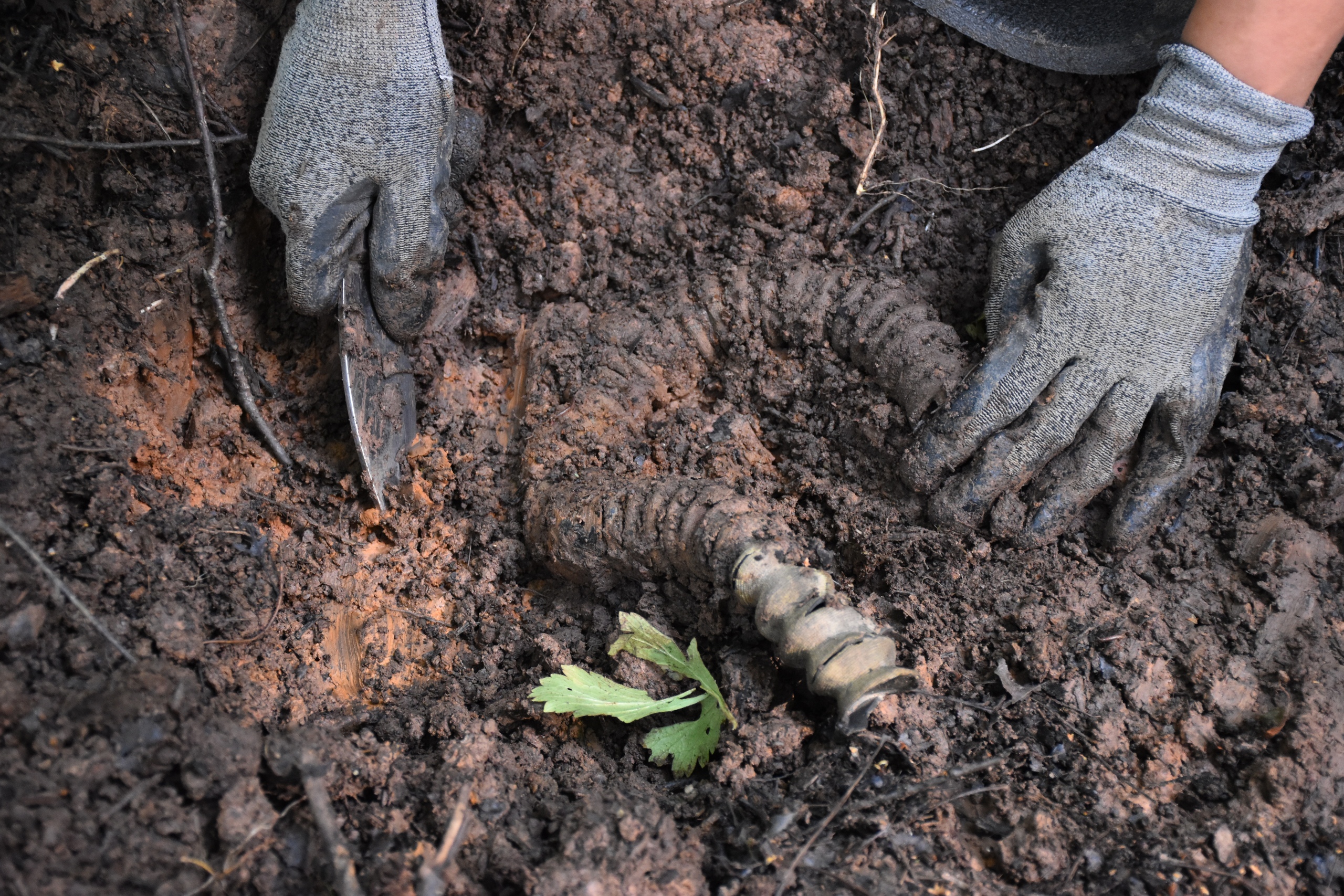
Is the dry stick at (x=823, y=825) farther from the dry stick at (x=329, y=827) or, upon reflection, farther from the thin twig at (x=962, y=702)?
the dry stick at (x=329, y=827)

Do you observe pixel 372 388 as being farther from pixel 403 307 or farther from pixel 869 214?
pixel 869 214

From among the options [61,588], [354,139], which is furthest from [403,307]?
[61,588]

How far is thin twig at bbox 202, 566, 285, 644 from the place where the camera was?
1.85m

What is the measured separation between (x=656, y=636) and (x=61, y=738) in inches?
46.9

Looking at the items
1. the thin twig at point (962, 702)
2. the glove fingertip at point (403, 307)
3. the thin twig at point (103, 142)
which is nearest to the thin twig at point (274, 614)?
the glove fingertip at point (403, 307)

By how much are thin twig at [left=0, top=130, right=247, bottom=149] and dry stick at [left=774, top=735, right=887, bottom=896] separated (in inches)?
88.7

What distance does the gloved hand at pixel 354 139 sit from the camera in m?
2.07

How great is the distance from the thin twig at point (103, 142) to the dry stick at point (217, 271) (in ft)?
0.12

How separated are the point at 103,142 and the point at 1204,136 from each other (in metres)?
2.82

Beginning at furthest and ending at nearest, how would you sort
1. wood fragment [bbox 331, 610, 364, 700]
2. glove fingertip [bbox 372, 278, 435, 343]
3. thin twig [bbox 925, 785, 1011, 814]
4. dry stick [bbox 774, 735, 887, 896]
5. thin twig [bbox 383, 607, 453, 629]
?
glove fingertip [bbox 372, 278, 435, 343]
thin twig [bbox 383, 607, 453, 629]
wood fragment [bbox 331, 610, 364, 700]
thin twig [bbox 925, 785, 1011, 814]
dry stick [bbox 774, 735, 887, 896]

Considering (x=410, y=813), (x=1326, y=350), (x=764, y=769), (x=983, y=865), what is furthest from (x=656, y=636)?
(x=1326, y=350)

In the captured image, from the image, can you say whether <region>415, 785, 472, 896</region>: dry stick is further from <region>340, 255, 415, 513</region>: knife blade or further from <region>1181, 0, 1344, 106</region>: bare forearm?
<region>1181, 0, 1344, 106</region>: bare forearm

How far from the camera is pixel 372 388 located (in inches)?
91.3

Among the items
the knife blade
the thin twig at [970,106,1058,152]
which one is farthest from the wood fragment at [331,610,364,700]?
the thin twig at [970,106,1058,152]
